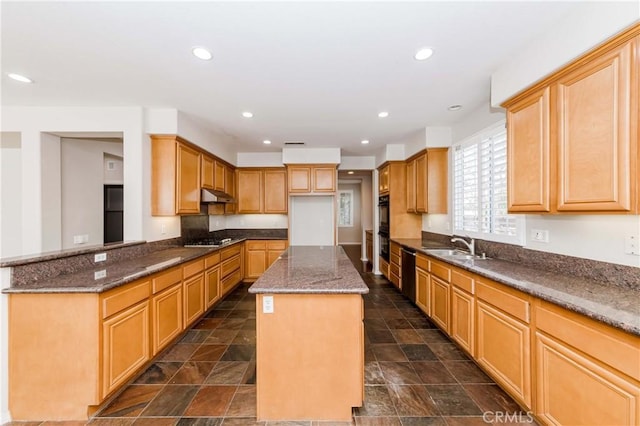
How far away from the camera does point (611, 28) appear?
142cm

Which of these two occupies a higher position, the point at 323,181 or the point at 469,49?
the point at 469,49

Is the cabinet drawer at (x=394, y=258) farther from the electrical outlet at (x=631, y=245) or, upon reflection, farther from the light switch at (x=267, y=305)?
the light switch at (x=267, y=305)

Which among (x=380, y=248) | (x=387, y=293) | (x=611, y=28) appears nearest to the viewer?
(x=611, y=28)

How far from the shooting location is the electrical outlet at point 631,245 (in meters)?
1.52

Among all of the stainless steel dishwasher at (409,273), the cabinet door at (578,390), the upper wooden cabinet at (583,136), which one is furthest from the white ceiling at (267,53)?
the cabinet door at (578,390)

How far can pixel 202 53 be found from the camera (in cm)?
200

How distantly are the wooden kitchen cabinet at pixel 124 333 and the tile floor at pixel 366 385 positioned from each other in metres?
0.21

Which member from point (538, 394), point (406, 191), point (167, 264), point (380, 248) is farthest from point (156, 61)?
point (380, 248)

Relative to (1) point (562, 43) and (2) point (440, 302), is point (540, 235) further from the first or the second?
(1) point (562, 43)

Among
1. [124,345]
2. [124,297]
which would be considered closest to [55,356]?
[124,345]

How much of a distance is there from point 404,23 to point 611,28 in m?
1.14

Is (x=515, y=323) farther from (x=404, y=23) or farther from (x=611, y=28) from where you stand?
(x=404, y=23)

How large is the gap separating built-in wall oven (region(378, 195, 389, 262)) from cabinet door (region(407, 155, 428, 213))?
0.74 meters

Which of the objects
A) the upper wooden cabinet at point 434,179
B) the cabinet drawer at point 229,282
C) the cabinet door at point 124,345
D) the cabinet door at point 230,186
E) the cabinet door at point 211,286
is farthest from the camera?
the cabinet door at point 230,186
